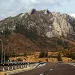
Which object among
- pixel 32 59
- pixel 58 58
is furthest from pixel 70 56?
pixel 32 59

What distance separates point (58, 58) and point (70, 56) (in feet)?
44.1

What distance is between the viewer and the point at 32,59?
575 ft

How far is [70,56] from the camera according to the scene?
18725cm

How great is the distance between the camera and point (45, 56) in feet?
642

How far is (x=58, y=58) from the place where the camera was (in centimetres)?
17675

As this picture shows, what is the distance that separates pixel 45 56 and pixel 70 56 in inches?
703

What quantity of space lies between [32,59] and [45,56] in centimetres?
2213

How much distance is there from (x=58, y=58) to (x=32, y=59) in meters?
15.7

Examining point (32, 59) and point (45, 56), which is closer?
point (32, 59)

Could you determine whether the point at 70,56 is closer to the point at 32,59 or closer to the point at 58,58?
the point at 58,58

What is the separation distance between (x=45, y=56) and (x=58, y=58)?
20.4 meters

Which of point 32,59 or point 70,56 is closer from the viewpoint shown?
point 32,59
